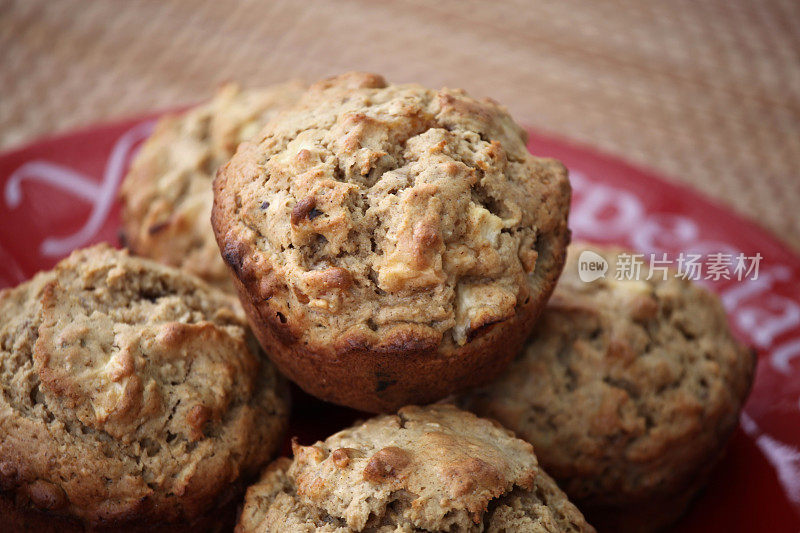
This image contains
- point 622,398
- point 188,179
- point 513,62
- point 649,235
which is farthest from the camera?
point 513,62

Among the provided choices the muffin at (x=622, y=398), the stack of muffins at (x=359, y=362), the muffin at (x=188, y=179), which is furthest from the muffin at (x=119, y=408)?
the muffin at (x=622, y=398)

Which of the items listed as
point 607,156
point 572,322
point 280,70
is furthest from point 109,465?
point 280,70

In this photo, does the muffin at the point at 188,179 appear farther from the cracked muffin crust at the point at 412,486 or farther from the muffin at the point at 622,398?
the muffin at the point at 622,398

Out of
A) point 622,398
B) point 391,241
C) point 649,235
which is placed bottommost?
point 649,235

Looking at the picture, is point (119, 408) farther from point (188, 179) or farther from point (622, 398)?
point (622, 398)

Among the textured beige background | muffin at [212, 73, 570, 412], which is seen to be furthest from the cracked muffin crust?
the textured beige background

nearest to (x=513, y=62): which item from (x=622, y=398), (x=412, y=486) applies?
(x=622, y=398)
